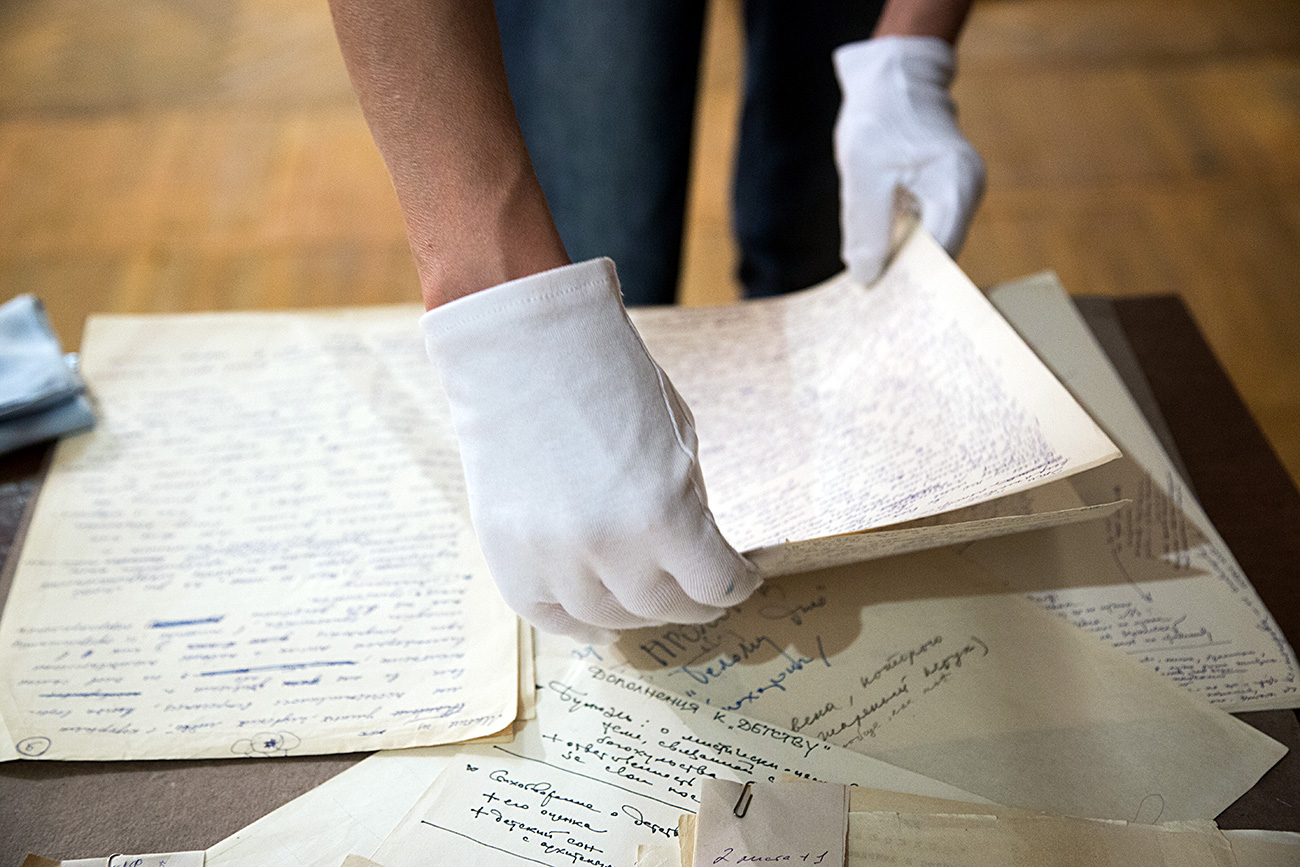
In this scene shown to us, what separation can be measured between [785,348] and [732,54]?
176 centimetres

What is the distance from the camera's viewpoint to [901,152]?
805 millimetres

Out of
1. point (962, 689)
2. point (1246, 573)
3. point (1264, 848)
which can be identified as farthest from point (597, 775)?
point (1246, 573)

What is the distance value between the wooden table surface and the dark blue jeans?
1.34 ft

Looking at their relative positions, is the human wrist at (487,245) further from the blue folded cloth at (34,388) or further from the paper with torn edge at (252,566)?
the blue folded cloth at (34,388)

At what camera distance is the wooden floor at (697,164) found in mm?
1795

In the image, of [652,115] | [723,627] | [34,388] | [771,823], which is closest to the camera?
[771,823]

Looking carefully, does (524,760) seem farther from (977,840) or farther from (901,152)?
(901,152)

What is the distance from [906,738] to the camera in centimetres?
57

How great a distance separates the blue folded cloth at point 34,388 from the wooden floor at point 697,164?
0.89 m

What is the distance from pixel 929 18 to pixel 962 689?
0.60 metres

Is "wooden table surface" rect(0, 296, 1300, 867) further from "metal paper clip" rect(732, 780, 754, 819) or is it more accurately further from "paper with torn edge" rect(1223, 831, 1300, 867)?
"metal paper clip" rect(732, 780, 754, 819)

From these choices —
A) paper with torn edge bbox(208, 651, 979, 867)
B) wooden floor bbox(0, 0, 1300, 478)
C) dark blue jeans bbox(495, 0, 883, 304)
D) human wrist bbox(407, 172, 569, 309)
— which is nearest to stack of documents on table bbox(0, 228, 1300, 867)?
paper with torn edge bbox(208, 651, 979, 867)

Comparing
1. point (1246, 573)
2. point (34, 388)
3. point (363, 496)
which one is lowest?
point (1246, 573)

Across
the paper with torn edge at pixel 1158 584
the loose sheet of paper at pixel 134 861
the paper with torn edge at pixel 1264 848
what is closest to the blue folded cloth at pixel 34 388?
the loose sheet of paper at pixel 134 861
